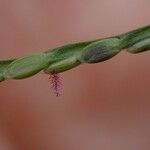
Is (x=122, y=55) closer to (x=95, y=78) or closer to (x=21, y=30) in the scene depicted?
(x=95, y=78)

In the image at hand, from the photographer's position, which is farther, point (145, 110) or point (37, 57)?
point (145, 110)

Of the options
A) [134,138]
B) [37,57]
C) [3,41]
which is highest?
[3,41]

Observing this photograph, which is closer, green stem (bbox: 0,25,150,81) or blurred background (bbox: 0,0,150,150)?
green stem (bbox: 0,25,150,81)

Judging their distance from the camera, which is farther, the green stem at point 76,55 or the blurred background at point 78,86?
the blurred background at point 78,86

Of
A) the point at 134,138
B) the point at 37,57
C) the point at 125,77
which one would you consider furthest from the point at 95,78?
the point at 37,57

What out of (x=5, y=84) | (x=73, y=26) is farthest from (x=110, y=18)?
(x=5, y=84)

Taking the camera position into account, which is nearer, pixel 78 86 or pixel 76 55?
pixel 76 55

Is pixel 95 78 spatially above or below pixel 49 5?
below
